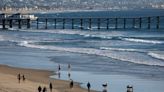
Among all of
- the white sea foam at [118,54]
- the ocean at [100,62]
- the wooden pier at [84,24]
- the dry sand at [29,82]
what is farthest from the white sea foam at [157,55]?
the wooden pier at [84,24]

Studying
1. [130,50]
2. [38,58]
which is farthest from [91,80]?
[130,50]

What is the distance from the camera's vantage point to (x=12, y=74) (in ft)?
138

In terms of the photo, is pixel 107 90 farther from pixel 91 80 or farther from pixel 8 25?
pixel 8 25

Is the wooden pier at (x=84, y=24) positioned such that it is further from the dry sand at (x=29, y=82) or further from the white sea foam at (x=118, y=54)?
the dry sand at (x=29, y=82)

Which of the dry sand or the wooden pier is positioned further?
the wooden pier

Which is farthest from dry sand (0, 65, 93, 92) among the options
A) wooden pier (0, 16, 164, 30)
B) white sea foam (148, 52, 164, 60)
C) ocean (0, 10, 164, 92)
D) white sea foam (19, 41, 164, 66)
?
wooden pier (0, 16, 164, 30)

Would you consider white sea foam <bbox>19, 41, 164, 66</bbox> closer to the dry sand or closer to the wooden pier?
the dry sand

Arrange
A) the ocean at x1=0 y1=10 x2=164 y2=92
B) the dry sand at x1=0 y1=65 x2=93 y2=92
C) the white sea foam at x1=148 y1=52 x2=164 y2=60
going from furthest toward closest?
the white sea foam at x1=148 y1=52 x2=164 y2=60, the ocean at x1=0 y1=10 x2=164 y2=92, the dry sand at x1=0 y1=65 x2=93 y2=92

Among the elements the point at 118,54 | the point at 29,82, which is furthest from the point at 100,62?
the point at 29,82

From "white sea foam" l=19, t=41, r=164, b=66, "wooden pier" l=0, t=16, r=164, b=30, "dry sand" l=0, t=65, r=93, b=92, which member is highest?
"dry sand" l=0, t=65, r=93, b=92

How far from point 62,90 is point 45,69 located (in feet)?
32.0

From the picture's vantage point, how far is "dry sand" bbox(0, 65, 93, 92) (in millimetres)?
34594

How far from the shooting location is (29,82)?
123 ft

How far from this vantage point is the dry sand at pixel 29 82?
34594mm
